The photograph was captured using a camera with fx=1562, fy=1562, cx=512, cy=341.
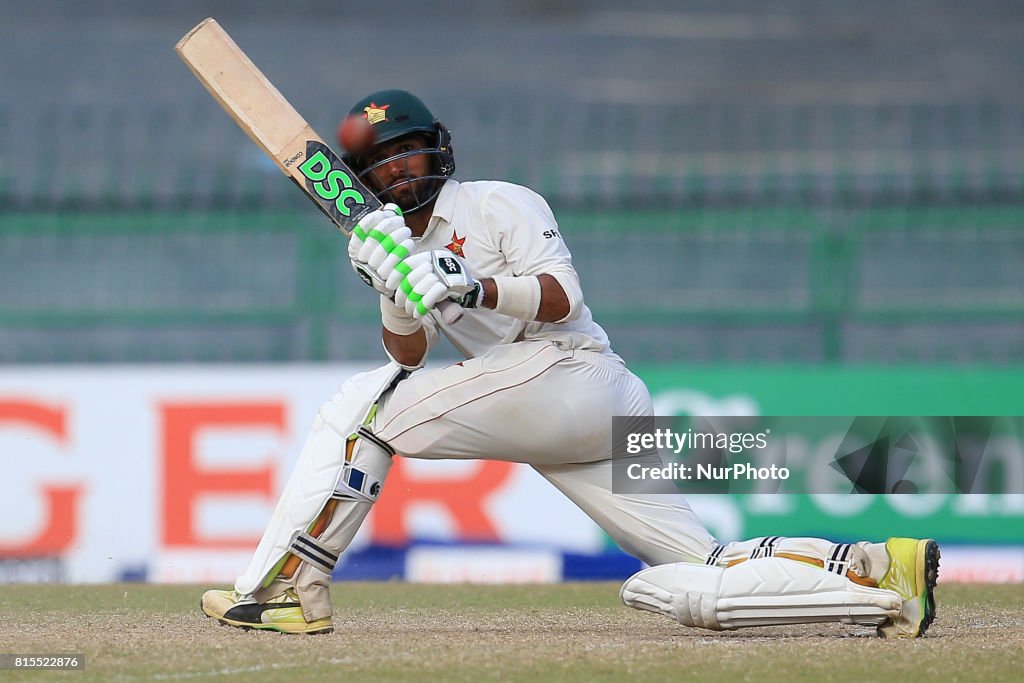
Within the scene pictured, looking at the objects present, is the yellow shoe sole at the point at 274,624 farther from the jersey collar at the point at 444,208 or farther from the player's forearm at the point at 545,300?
the jersey collar at the point at 444,208

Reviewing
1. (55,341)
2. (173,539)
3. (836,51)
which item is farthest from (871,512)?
(836,51)

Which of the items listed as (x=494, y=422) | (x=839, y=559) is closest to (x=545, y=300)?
(x=494, y=422)

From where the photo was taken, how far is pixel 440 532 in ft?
24.0

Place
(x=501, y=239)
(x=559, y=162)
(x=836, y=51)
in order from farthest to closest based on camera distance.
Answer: (x=836, y=51)
(x=559, y=162)
(x=501, y=239)

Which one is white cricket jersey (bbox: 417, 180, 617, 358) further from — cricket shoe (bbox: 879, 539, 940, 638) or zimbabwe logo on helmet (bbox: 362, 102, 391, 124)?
cricket shoe (bbox: 879, 539, 940, 638)

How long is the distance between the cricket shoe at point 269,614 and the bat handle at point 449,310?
931mm

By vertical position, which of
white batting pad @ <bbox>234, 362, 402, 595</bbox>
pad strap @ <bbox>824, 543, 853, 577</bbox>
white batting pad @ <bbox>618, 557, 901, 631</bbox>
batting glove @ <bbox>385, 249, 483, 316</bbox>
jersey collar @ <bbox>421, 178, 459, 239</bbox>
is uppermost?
jersey collar @ <bbox>421, 178, 459, 239</bbox>

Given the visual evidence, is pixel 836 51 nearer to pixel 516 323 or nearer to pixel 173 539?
pixel 173 539

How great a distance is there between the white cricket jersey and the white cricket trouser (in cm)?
8

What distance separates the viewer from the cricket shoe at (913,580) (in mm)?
4223

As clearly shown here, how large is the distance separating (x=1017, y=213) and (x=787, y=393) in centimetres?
160

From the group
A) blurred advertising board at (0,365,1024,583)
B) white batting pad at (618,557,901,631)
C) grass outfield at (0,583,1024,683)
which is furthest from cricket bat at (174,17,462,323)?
blurred advertising board at (0,365,1024,583)

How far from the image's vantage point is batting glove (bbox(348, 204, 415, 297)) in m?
4.24

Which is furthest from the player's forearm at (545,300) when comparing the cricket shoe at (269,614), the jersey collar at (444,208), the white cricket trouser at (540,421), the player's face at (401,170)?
the cricket shoe at (269,614)
